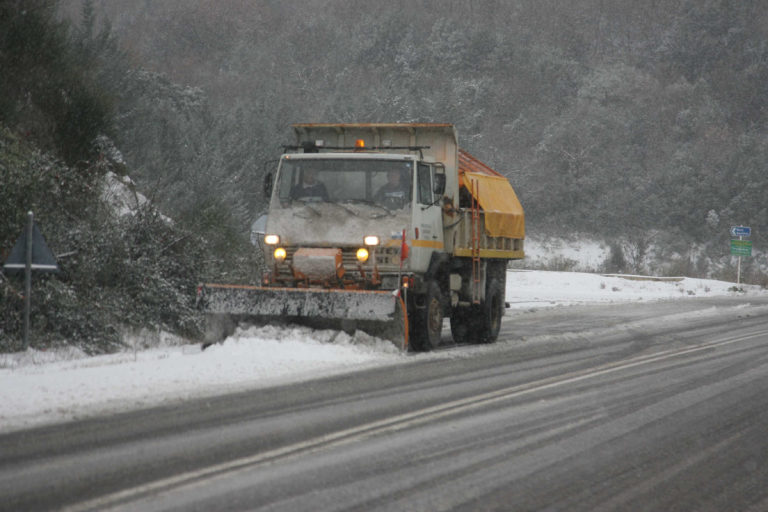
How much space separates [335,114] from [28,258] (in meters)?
69.3

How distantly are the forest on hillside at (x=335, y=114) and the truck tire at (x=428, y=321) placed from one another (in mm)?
3675

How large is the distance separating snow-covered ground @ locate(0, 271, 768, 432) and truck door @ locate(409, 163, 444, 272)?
4.41 feet

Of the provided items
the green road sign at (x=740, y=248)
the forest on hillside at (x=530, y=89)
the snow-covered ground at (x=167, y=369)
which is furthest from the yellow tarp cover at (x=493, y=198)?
the green road sign at (x=740, y=248)

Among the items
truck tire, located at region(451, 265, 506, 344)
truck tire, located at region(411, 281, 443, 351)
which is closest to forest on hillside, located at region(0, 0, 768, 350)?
truck tire, located at region(411, 281, 443, 351)

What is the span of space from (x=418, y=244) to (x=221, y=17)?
121m

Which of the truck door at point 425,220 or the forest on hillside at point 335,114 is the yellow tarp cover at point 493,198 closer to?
the truck door at point 425,220

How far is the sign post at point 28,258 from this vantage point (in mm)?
11078

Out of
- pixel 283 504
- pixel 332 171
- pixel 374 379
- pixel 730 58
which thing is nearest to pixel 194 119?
pixel 332 171

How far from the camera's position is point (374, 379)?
10.3 metres

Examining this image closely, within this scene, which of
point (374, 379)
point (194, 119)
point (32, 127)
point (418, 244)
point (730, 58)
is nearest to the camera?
point (374, 379)

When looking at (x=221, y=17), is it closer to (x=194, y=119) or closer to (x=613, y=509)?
(x=194, y=119)

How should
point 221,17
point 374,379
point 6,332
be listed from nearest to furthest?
point 374,379
point 6,332
point 221,17

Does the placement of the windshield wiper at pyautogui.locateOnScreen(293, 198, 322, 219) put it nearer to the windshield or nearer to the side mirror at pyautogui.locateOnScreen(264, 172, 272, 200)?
the windshield

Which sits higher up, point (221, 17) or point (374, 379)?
point (221, 17)
